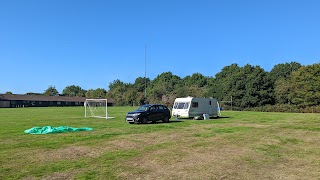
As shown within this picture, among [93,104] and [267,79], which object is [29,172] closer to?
[93,104]

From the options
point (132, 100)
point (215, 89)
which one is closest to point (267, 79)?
point (215, 89)

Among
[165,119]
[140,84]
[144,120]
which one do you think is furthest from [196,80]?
[144,120]

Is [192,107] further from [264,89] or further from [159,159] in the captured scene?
[264,89]

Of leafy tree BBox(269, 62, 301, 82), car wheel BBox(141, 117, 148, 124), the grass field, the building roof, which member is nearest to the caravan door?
car wheel BBox(141, 117, 148, 124)

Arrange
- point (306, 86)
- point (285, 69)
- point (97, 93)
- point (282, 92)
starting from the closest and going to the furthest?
point (306, 86) < point (282, 92) < point (285, 69) < point (97, 93)

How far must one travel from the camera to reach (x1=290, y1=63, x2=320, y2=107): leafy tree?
61750 mm

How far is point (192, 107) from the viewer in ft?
102

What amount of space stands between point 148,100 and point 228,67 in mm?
27512

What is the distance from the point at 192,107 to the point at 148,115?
7.08 metres

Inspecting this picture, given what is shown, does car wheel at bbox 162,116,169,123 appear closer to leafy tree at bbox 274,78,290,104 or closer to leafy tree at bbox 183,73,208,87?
leafy tree at bbox 274,78,290,104

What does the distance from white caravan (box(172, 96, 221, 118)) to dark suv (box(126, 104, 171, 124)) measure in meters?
4.55

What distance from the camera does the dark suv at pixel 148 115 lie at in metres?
24.8

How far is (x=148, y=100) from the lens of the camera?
3984 inches

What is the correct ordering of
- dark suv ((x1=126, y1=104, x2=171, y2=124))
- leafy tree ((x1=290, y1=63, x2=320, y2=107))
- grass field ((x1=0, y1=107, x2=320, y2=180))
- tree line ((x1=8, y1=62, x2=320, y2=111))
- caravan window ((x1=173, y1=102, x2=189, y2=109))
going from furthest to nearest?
tree line ((x1=8, y1=62, x2=320, y2=111)) → leafy tree ((x1=290, y1=63, x2=320, y2=107)) → caravan window ((x1=173, y1=102, x2=189, y2=109)) → dark suv ((x1=126, y1=104, x2=171, y2=124)) → grass field ((x1=0, y1=107, x2=320, y2=180))
